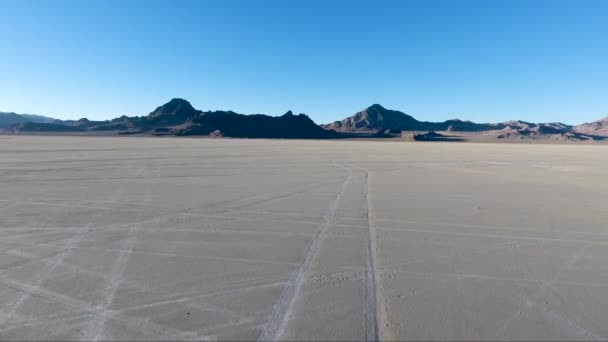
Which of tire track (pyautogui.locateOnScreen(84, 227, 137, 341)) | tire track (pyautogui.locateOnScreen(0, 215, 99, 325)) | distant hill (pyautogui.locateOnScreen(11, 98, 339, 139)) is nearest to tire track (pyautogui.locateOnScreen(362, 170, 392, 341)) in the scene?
tire track (pyautogui.locateOnScreen(84, 227, 137, 341))

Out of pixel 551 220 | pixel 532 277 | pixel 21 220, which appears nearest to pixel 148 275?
pixel 21 220

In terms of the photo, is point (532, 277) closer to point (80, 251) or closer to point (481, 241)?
point (481, 241)

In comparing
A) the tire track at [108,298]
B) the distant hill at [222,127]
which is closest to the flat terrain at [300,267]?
the tire track at [108,298]

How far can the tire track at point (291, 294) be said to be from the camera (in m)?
3.97

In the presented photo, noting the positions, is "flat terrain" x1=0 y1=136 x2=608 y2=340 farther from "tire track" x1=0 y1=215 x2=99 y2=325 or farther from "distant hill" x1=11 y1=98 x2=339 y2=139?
"distant hill" x1=11 y1=98 x2=339 y2=139

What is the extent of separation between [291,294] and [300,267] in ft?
3.07

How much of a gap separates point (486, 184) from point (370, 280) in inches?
446

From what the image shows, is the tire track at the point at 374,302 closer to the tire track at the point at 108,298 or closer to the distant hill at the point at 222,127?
the tire track at the point at 108,298

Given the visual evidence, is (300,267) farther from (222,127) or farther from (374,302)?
(222,127)

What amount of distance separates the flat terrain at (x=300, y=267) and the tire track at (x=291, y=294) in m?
0.02

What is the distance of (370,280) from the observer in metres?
5.29

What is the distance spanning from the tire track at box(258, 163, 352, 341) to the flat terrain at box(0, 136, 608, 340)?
0.08ft

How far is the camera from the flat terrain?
4.11 meters

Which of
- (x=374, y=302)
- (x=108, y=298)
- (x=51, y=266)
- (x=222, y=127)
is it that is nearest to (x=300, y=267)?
(x=374, y=302)
